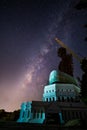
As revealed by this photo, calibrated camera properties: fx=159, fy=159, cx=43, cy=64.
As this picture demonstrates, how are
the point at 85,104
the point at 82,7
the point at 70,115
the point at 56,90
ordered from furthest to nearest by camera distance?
1. the point at 56,90
2. the point at 85,104
3. the point at 70,115
4. the point at 82,7

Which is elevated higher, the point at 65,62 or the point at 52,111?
the point at 65,62

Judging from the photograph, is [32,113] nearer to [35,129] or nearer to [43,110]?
[43,110]

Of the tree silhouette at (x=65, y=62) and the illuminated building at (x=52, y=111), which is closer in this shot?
the illuminated building at (x=52, y=111)

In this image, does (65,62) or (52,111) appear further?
(65,62)

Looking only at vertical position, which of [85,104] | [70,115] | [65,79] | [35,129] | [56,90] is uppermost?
[65,79]

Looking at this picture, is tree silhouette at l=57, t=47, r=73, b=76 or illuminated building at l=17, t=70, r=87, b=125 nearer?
illuminated building at l=17, t=70, r=87, b=125

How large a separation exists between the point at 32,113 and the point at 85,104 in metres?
18.3

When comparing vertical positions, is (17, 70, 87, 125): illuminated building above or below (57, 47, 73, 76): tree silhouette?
below

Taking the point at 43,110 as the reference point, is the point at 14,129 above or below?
below

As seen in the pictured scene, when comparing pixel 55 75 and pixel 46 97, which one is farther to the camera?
pixel 55 75

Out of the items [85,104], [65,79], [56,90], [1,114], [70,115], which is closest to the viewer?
[70,115]

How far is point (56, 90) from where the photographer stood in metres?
76.9

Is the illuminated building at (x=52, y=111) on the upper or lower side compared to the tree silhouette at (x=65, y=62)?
lower

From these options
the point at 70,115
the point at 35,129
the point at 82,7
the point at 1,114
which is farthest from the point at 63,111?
the point at 82,7
